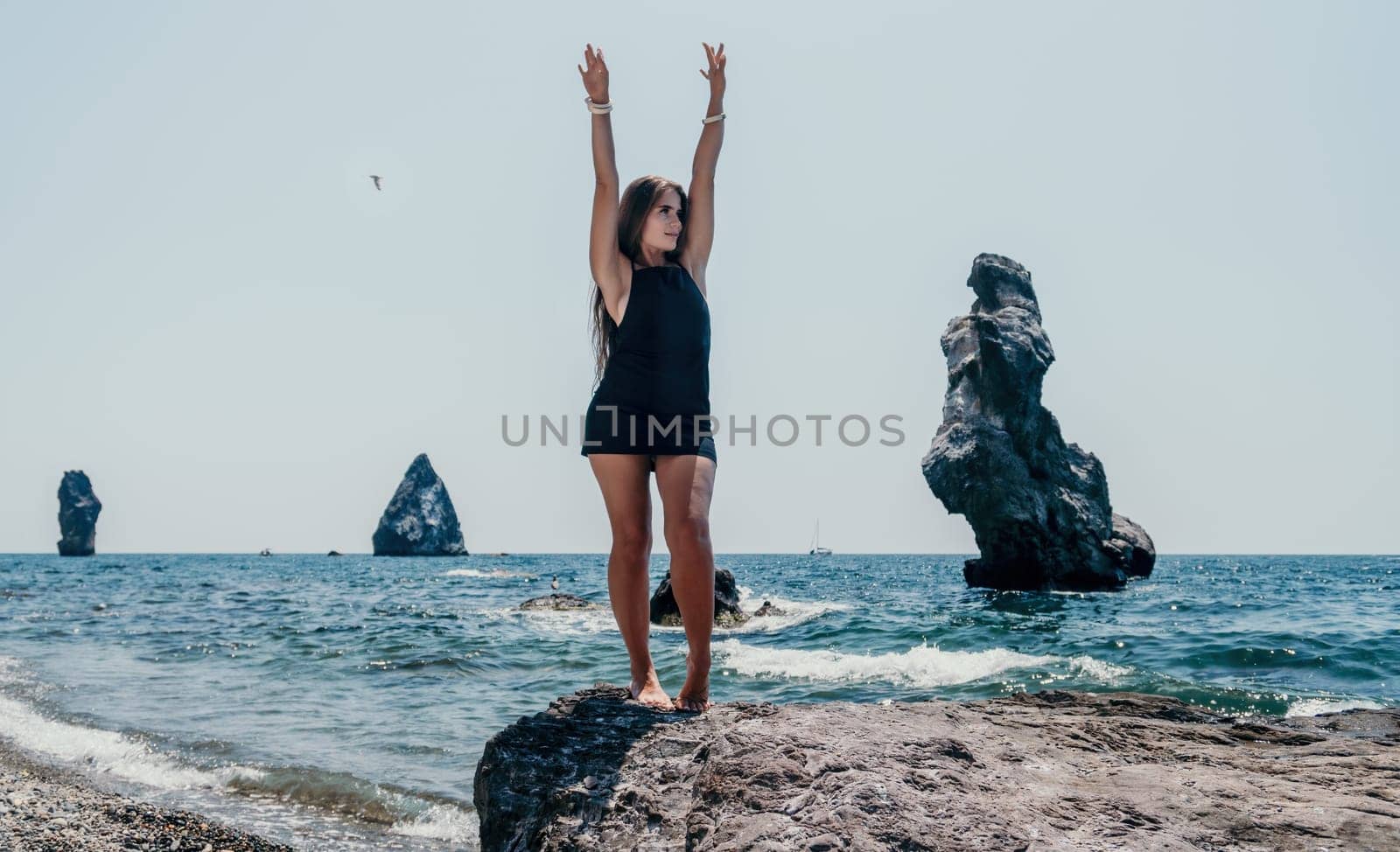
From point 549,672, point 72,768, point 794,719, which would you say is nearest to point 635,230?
point 794,719

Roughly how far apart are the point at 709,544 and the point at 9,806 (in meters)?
4.87

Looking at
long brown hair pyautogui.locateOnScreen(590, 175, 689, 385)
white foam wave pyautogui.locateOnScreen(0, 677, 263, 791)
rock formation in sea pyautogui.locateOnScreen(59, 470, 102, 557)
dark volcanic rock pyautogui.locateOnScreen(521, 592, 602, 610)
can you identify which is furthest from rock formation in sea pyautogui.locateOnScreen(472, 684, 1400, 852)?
rock formation in sea pyautogui.locateOnScreen(59, 470, 102, 557)

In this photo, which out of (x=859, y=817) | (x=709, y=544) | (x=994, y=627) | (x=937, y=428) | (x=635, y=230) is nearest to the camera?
(x=859, y=817)

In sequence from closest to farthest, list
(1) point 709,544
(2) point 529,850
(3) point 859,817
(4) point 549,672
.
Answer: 1. (3) point 859,817
2. (2) point 529,850
3. (1) point 709,544
4. (4) point 549,672

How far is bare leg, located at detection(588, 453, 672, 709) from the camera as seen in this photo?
12.3 feet

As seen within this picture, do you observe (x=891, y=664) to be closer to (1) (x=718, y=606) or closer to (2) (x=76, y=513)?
(1) (x=718, y=606)

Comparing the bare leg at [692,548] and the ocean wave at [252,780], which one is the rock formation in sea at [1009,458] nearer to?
the ocean wave at [252,780]

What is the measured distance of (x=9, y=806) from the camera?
18.5 feet

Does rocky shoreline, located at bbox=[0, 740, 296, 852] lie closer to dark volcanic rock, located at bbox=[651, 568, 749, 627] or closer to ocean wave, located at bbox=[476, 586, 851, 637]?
ocean wave, located at bbox=[476, 586, 851, 637]

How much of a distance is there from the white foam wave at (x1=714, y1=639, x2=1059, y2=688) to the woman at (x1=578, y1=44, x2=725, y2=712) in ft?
24.8

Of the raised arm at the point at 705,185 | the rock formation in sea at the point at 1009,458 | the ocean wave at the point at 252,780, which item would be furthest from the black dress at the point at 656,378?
the rock formation in sea at the point at 1009,458

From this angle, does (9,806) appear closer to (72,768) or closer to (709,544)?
(72,768)

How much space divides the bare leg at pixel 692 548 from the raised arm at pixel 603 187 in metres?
0.74

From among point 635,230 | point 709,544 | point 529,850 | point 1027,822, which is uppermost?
point 635,230
